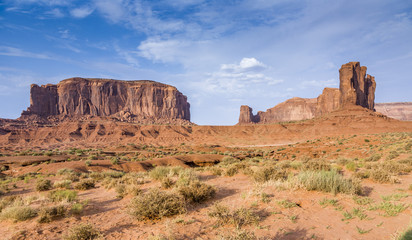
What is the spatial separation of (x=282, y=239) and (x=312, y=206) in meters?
2.17

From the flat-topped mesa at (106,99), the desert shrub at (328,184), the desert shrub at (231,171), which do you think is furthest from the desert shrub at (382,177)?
the flat-topped mesa at (106,99)

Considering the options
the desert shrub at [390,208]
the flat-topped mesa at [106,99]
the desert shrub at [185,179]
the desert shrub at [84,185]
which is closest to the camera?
the desert shrub at [390,208]

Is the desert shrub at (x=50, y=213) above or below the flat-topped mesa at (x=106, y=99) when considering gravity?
below

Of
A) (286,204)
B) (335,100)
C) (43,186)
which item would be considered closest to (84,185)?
(43,186)

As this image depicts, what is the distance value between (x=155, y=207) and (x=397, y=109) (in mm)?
226734

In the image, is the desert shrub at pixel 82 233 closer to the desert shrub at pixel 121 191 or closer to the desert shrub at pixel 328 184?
the desert shrub at pixel 121 191

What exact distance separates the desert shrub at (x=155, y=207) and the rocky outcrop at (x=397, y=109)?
214 meters

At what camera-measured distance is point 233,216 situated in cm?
509

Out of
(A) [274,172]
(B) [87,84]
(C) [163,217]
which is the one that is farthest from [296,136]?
(B) [87,84]

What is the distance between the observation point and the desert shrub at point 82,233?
4.45m

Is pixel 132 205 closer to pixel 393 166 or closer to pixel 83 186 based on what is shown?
pixel 83 186

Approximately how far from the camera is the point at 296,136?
6712cm

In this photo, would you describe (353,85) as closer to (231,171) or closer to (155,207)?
(231,171)

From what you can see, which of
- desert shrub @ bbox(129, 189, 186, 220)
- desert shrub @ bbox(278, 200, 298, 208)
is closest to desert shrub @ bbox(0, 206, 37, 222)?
desert shrub @ bbox(129, 189, 186, 220)
